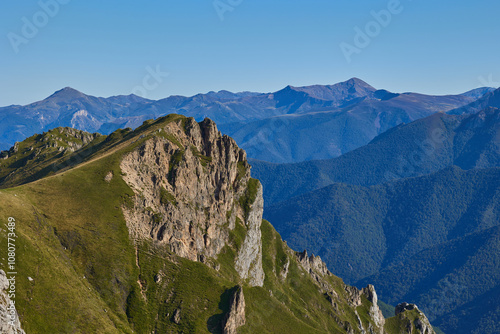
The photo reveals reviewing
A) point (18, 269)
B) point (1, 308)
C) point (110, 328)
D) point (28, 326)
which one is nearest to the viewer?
point (1, 308)

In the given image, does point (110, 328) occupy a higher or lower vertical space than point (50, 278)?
lower

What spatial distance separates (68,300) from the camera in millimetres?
192875

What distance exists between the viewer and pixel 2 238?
18900 cm

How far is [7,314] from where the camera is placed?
153250mm

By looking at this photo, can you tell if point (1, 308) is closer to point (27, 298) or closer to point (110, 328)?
point (27, 298)

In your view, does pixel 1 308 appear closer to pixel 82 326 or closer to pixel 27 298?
pixel 27 298

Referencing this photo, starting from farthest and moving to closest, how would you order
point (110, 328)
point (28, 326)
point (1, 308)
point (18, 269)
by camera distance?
point (110, 328), point (18, 269), point (28, 326), point (1, 308)

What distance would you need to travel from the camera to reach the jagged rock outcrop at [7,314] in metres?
150

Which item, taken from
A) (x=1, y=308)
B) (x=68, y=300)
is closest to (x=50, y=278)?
(x=68, y=300)

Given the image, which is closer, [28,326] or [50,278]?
[28,326]

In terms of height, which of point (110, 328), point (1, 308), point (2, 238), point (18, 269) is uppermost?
point (2, 238)

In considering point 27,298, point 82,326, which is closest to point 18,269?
point 27,298

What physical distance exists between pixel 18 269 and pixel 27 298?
12.5 meters

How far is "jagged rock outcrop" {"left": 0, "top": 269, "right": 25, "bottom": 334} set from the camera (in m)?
150
